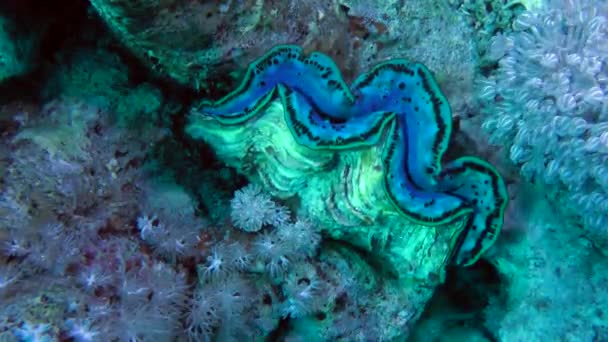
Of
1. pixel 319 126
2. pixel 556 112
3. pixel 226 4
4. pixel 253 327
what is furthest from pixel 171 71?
pixel 556 112

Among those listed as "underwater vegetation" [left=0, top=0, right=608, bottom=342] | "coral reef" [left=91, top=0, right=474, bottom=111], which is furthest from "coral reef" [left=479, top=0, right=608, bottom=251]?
"coral reef" [left=91, top=0, right=474, bottom=111]

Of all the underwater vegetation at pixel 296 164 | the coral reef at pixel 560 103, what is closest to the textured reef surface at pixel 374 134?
the underwater vegetation at pixel 296 164

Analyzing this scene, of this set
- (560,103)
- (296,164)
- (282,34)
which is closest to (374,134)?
(296,164)

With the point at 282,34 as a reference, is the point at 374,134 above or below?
below

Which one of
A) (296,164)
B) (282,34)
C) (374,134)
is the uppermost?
(282,34)

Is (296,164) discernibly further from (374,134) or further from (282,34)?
(282,34)

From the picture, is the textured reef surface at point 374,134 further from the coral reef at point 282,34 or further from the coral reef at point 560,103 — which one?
the coral reef at point 560,103

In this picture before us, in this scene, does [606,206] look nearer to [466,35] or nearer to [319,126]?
[466,35]
